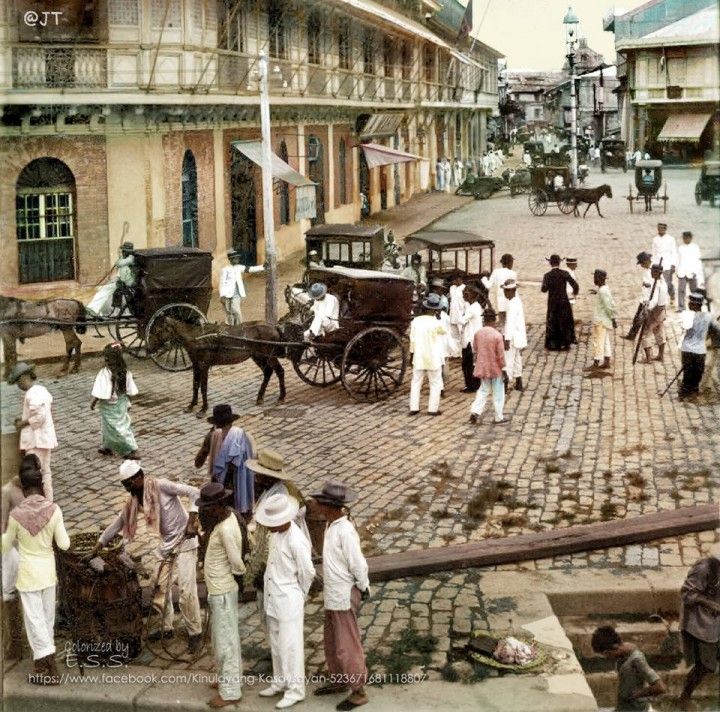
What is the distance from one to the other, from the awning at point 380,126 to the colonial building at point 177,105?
100 millimetres

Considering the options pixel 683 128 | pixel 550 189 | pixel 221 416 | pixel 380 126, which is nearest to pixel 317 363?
pixel 221 416

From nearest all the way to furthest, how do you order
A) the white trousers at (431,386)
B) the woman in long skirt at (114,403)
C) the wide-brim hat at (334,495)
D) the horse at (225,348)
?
the wide-brim hat at (334,495) < the woman in long skirt at (114,403) < the horse at (225,348) < the white trousers at (431,386)

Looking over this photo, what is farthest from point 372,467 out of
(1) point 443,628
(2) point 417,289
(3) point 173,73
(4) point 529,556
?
(3) point 173,73

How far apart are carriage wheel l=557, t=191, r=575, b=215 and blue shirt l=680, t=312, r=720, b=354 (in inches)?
368

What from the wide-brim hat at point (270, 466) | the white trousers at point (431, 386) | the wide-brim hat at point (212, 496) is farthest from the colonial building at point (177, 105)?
the wide-brim hat at point (212, 496)

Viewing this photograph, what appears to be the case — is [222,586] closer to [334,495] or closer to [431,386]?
[334,495]

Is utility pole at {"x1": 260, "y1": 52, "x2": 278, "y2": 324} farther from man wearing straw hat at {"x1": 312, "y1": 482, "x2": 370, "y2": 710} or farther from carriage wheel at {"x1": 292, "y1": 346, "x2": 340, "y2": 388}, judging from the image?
man wearing straw hat at {"x1": 312, "y1": 482, "x2": 370, "y2": 710}

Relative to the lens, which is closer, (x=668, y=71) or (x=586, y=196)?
(x=668, y=71)

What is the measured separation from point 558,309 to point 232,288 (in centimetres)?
437

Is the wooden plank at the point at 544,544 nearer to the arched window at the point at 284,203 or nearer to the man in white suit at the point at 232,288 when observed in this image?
the man in white suit at the point at 232,288

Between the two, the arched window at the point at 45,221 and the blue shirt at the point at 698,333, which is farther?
the arched window at the point at 45,221

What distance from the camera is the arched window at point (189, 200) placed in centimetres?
1505

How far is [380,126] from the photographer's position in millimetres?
17016

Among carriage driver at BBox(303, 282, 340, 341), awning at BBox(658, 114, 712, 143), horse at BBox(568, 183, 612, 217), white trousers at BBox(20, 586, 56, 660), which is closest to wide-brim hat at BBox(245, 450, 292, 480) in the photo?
white trousers at BBox(20, 586, 56, 660)
